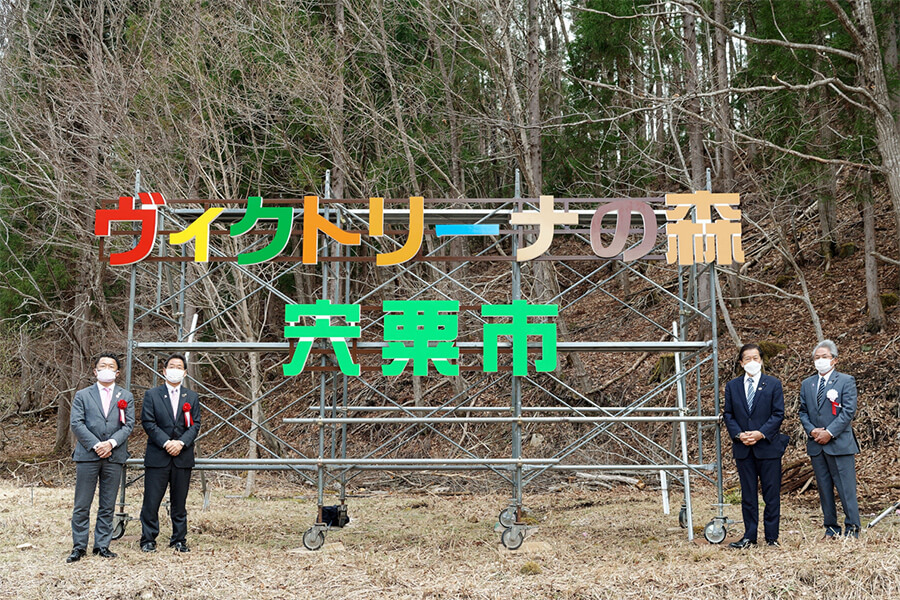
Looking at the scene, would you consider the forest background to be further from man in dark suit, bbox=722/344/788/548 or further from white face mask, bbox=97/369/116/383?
white face mask, bbox=97/369/116/383

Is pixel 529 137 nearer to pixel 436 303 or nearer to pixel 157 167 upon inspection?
pixel 157 167

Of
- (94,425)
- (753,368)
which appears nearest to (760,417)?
(753,368)

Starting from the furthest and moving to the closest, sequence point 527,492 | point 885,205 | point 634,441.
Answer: point 885,205
point 634,441
point 527,492

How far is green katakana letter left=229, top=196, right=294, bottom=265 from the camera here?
7332 mm

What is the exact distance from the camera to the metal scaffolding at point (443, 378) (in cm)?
736

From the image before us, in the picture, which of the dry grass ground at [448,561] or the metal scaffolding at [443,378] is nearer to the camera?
the dry grass ground at [448,561]

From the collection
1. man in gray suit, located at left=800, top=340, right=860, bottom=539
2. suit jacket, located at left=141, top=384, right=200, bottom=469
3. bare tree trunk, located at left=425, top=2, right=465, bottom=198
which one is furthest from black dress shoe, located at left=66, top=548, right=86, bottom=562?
bare tree trunk, located at left=425, top=2, right=465, bottom=198

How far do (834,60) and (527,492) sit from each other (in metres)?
7.42

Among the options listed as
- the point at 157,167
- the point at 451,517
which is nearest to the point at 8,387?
the point at 157,167

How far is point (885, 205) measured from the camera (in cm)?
1531

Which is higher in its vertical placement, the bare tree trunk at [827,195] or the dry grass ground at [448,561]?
the bare tree trunk at [827,195]

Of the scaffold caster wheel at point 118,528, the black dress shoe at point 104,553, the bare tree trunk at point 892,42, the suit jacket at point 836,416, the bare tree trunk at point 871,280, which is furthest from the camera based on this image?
the bare tree trunk at point 871,280

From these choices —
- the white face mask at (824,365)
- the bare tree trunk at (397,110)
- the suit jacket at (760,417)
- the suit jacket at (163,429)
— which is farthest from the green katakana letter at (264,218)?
the bare tree trunk at (397,110)

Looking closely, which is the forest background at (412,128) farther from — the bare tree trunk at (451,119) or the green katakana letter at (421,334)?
the green katakana letter at (421,334)
